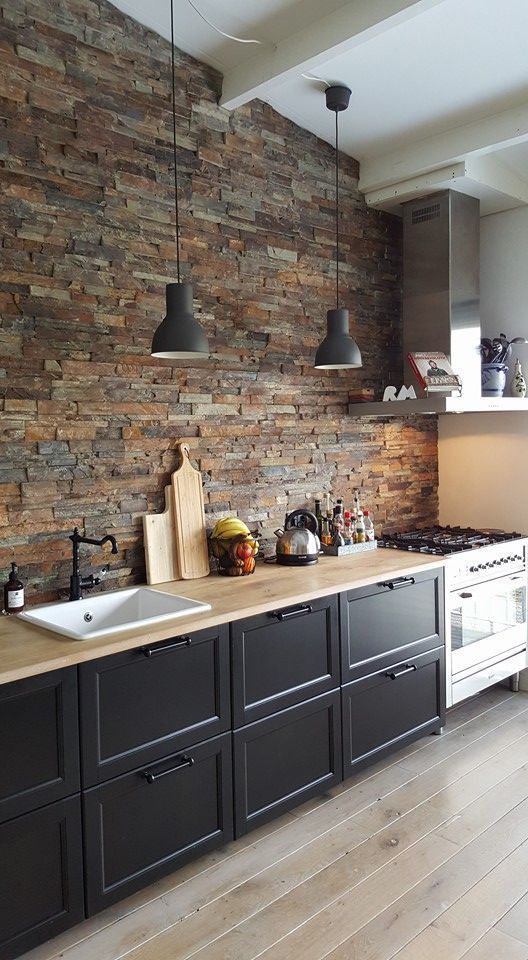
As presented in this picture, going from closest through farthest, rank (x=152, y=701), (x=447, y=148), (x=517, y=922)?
(x=517, y=922), (x=152, y=701), (x=447, y=148)

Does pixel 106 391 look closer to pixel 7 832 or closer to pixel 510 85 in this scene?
pixel 7 832

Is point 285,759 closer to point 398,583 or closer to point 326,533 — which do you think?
point 398,583

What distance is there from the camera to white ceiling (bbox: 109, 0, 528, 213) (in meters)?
2.61

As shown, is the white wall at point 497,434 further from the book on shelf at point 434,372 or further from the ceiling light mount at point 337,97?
the ceiling light mount at point 337,97

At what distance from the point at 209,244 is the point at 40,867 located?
2.51 m

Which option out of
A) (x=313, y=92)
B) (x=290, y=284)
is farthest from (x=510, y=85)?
(x=290, y=284)

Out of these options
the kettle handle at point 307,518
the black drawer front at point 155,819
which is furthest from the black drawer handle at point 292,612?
the kettle handle at point 307,518

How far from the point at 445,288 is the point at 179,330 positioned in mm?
1906

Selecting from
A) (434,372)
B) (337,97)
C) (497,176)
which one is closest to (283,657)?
(434,372)

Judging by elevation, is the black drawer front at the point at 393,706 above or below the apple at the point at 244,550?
Result: below

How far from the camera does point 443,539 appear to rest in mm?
3809

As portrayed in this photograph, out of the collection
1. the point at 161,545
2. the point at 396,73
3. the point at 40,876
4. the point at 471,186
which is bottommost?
the point at 40,876

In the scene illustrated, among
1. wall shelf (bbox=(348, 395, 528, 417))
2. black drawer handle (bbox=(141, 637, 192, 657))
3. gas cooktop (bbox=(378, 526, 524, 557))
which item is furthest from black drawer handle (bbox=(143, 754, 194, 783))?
wall shelf (bbox=(348, 395, 528, 417))

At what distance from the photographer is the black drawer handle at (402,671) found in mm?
3025
